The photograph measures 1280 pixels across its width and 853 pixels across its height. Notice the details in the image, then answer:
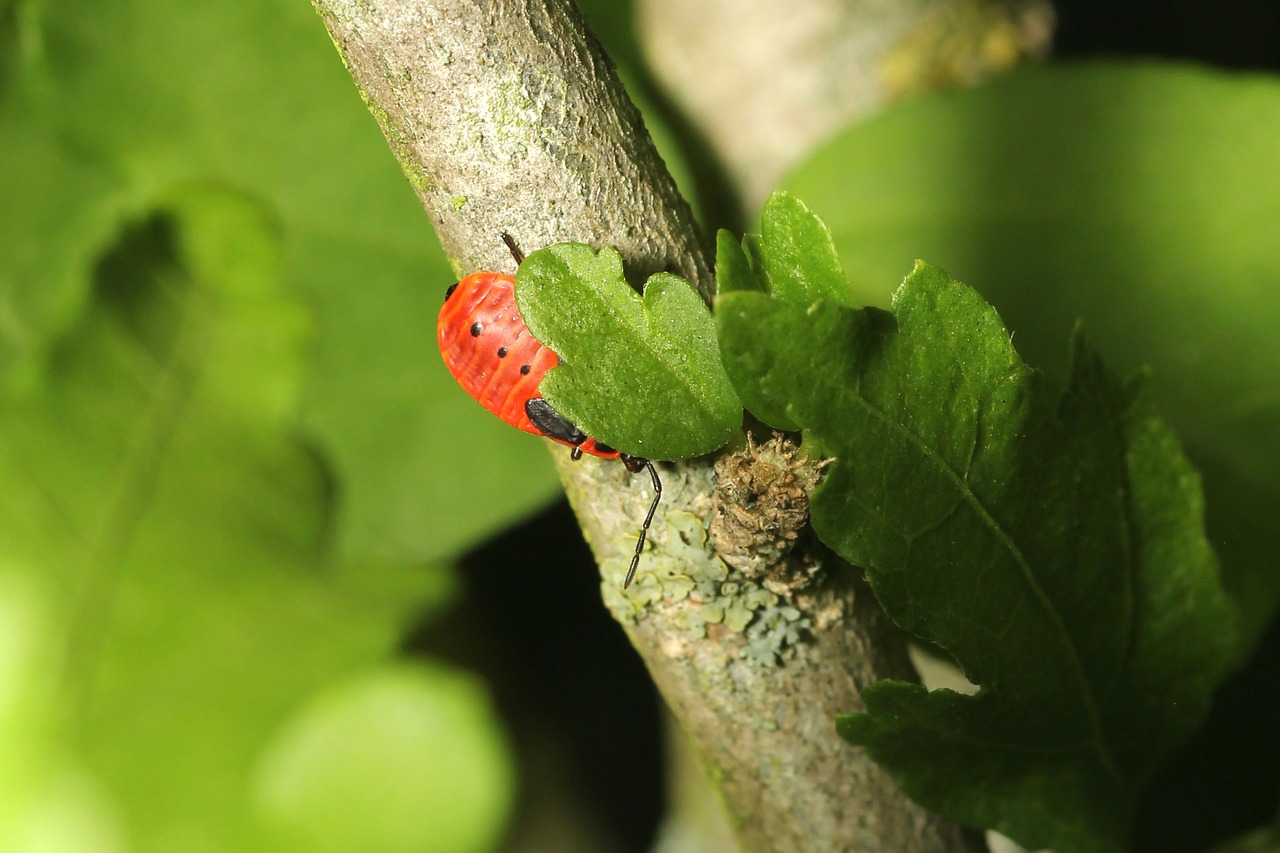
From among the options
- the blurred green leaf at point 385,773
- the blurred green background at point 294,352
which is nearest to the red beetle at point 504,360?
the blurred green background at point 294,352

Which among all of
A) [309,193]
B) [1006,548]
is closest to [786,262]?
[1006,548]

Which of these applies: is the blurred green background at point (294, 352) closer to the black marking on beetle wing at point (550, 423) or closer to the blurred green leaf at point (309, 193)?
the blurred green leaf at point (309, 193)

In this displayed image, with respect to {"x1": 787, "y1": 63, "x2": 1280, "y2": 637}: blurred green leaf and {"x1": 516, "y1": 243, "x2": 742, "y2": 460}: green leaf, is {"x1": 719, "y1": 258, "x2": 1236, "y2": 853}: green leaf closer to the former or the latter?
{"x1": 516, "y1": 243, "x2": 742, "y2": 460}: green leaf

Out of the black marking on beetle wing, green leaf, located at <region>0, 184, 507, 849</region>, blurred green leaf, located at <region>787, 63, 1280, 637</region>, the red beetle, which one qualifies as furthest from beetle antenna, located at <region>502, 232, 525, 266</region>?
green leaf, located at <region>0, 184, 507, 849</region>

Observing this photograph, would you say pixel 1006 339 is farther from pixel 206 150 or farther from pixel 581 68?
pixel 206 150

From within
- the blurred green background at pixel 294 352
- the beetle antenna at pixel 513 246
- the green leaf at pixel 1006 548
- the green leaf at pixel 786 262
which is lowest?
the green leaf at pixel 1006 548
